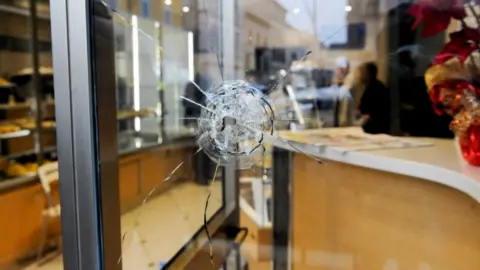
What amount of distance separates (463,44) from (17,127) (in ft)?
4.02

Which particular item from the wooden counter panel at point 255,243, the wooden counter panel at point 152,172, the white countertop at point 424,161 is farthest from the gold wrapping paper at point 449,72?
the wooden counter panel at point 255,243

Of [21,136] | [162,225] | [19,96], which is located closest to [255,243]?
[162,225]

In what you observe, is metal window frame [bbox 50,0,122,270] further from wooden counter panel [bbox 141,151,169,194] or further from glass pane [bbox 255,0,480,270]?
glass pane [bbox 255,0,480,270]

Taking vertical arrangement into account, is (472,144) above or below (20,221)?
above

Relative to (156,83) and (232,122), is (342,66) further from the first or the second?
(232,122)

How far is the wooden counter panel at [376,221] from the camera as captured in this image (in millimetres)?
769

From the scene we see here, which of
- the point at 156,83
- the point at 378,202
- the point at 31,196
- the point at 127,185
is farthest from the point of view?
the point at 156,83

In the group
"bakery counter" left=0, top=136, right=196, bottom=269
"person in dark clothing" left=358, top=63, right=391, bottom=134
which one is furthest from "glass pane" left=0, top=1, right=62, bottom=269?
"person in dark clothing" left=358, top=63, right=391, bottom=134

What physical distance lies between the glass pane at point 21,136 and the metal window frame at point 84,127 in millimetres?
492

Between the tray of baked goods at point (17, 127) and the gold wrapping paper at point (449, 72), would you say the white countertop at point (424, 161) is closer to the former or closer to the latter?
the gold wrapping paper at point (449, 72)

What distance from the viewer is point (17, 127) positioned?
4.49 ft

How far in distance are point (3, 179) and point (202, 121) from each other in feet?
2.57

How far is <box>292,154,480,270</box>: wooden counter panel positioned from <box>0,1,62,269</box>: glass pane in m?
0.68

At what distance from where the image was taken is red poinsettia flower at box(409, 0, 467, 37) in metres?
0.75
